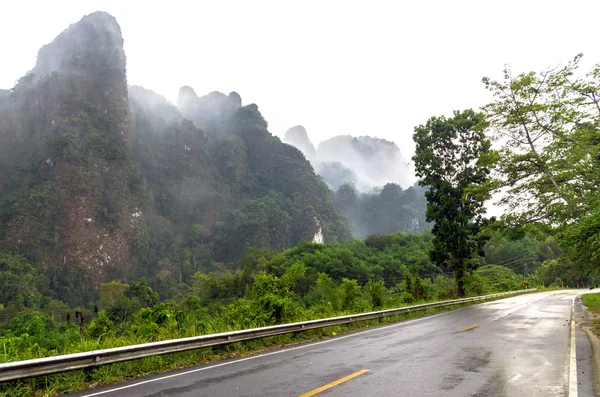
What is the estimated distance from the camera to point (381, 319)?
1703 centimetres

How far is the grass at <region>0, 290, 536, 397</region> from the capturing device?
19.4 ft

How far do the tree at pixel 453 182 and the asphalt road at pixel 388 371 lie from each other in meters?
18.7

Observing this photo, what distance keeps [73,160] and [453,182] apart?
112 m

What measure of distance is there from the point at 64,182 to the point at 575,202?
121020mm

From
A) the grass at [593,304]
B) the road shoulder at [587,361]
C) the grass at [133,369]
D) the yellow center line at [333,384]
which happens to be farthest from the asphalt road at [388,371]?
the grass at [593,304]

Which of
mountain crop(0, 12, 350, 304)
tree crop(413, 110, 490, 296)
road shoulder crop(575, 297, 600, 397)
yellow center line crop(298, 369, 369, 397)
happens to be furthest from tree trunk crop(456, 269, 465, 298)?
mountain crop(0, 12, 350, 304)

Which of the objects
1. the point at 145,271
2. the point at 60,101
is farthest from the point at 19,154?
the point at 145,271

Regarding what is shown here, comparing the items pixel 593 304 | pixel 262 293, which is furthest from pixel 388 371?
pixel 593 304

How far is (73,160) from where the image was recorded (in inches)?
4309

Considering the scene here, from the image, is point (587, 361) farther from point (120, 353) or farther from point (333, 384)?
point (120, 353)

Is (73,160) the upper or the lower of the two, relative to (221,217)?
upper

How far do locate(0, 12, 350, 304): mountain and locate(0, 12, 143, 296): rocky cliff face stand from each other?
1.15 feet

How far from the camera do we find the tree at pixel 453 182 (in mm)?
28938

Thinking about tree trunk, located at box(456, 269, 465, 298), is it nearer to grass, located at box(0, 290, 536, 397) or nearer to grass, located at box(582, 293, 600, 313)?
grass, located at box(582, 293, 600, 313)
